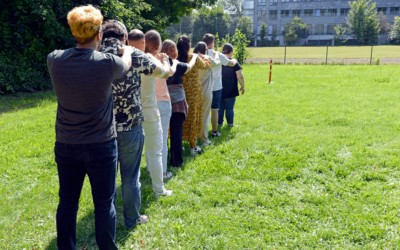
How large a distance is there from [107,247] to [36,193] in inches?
87.0

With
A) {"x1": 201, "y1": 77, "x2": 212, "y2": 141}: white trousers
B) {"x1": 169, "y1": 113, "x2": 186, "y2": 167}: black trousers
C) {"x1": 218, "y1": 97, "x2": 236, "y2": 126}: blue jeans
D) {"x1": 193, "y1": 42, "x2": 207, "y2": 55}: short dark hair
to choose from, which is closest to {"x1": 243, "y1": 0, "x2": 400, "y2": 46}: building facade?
{"x1": 218, "y1": 97, "x2": 236, "y2": 126}: blue jeans

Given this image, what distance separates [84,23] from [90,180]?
4.03 ft

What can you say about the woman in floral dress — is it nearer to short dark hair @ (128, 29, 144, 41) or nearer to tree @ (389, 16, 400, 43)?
short dark hair @ (128, 29, 144, 41)

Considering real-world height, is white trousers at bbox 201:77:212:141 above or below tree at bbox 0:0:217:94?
below

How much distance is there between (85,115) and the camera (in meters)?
2.31

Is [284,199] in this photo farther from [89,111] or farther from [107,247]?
[89,111]

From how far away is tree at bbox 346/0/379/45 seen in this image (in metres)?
54.8

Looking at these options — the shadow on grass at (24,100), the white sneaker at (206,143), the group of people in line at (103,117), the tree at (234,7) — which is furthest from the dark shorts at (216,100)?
the tree at (234,7)

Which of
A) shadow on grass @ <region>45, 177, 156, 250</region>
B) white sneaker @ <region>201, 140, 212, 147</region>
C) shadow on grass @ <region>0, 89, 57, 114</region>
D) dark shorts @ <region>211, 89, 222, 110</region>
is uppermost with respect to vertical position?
dark shorts @ <region>211, 89, 222, 110</region>

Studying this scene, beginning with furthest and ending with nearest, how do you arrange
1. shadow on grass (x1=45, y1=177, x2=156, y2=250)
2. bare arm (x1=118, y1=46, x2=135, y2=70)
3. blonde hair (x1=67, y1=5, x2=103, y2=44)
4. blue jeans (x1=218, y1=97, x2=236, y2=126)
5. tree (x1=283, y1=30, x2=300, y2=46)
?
tree (x1=283, y1=30, x2=300, y2=46), blue jeans (x1=218, y1=97, x2=236, y2=126), shadow on grass (x1=45, y1=177, x2=156, y2=250), bare arm (x1=118, y1=46, x2=135, y2=70), blonde hair (x1=67, y1=5, x2=103, y2=44)

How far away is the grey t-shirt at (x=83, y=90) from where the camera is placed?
7.29ft

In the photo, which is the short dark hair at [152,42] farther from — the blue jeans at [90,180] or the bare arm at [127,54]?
the blue jeans at [90,180]

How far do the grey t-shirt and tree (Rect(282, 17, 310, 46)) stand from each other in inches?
2722

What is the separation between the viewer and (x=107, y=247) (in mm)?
2742
